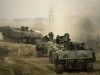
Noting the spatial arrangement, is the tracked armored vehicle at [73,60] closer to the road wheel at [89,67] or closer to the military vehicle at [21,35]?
the road wheel at [89,67]

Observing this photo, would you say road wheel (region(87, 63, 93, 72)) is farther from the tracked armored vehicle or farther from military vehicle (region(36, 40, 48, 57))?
military vehicle (region(36, 40, 48, 57))

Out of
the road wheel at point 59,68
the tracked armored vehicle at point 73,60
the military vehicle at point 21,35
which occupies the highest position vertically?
the military vehicle at point 21,35

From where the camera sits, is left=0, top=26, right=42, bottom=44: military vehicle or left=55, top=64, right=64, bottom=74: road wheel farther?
left=0, top=26, right=42, bottom=44: military vehicle

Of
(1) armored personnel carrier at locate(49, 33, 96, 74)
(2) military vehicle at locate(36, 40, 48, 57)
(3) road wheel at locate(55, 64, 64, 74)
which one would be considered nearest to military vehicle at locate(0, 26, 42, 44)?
(2) military vehicle at locate(36, 40, 48, 57)

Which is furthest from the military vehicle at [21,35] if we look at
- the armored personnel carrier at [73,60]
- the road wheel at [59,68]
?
the road wheel at [59,68]

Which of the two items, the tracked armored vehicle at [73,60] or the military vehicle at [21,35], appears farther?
the military vehicle at [21,35]

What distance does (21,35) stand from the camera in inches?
1831

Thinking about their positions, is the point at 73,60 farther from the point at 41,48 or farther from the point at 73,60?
the point at 41,48

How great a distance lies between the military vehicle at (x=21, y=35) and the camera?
46281mm

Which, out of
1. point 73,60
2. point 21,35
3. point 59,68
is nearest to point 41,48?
point 21,35

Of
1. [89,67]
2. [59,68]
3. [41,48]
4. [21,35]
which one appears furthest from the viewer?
[21,35]

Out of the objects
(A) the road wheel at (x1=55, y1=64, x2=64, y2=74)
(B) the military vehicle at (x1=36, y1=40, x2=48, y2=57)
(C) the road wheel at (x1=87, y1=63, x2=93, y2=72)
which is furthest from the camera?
(B) the military vehicle at (x1=36, y1=40, x2=48, y2=57)

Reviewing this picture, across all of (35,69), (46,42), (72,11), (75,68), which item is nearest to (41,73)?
(35,69)

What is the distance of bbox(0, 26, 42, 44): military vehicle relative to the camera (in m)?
46.3
